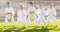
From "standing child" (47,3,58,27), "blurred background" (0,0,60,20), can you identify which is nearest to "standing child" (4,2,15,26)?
"blurred background" (0,0,60,20)

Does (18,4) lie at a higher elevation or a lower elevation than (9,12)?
higher

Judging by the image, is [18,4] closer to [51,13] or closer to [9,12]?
[9,12]

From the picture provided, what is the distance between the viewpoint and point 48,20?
1282 cm

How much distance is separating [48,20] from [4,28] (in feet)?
2.37

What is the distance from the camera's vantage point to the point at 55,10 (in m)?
12.8

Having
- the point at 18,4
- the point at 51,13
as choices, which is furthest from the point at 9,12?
the point at 51,13

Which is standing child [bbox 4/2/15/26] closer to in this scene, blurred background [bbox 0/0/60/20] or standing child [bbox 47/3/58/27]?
blurred background [bbox 0/0/60/20]

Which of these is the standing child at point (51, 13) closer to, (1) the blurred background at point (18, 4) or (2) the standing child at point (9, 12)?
(1) the blurred background at point (18, 4)

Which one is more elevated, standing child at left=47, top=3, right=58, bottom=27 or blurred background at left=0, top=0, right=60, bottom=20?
blurred background at left=0, top=0, right=60, bottom=20

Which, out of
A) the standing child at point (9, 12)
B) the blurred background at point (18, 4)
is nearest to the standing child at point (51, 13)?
the blurred background at point (18, 4)

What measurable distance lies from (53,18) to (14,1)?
69cm

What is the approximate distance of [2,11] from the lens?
12836mm

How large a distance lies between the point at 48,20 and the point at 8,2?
71 cm

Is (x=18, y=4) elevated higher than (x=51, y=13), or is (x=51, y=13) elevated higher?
(x=18, y=4)
